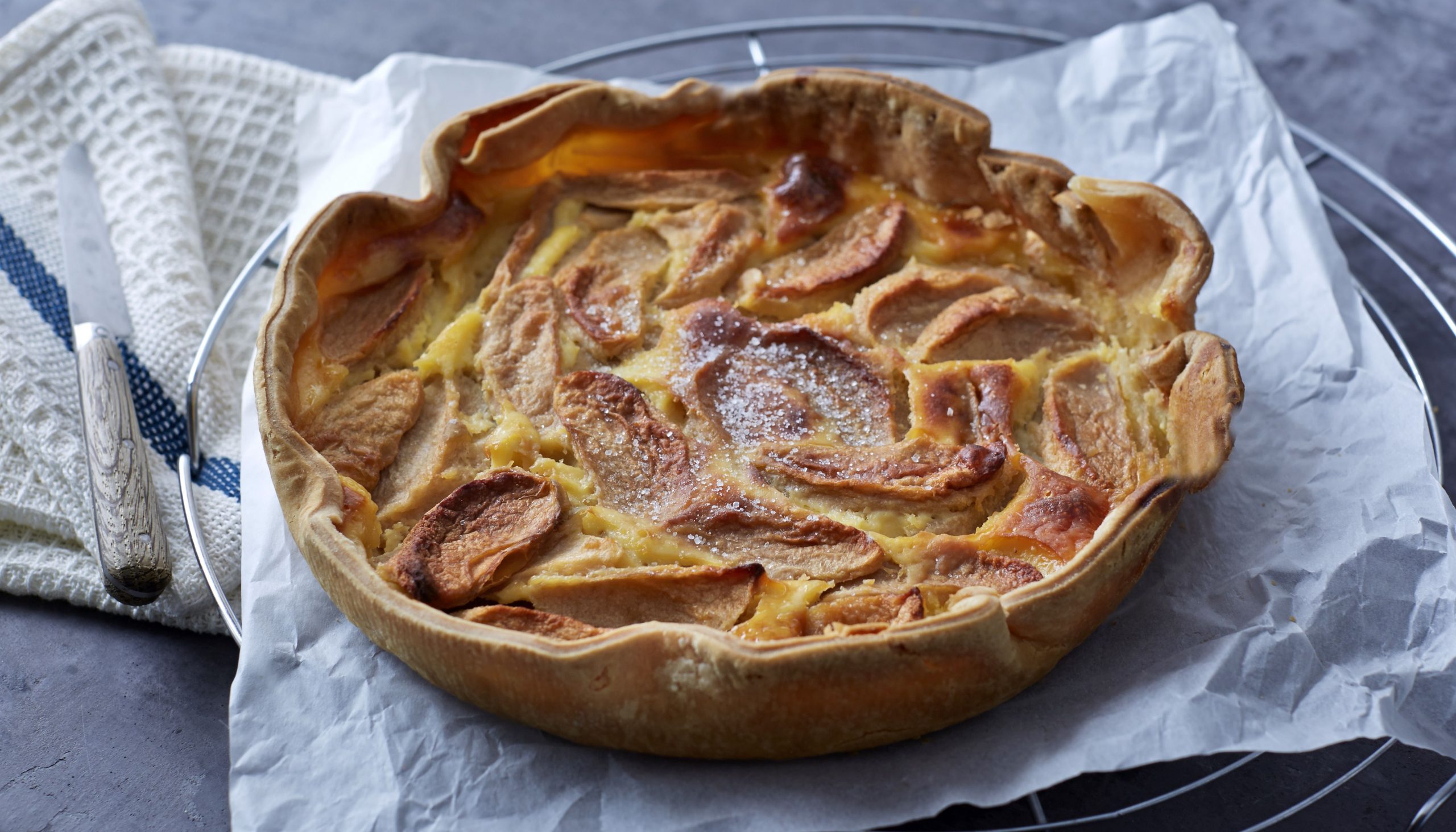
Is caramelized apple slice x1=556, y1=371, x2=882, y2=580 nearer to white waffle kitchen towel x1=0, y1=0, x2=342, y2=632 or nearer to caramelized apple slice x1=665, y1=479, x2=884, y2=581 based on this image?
caramelized apple slice x1=665, y1=479, x2=884, y2=581

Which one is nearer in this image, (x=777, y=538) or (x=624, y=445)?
(x=777, y=538)

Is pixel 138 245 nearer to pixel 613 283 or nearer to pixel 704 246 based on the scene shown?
pixel 613 283

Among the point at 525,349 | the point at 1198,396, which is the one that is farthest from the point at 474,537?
the point at 1198,396

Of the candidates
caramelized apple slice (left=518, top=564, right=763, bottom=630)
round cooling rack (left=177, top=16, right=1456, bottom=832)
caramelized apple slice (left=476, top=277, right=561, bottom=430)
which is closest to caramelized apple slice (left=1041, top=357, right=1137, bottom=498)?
round cooling rack (left=177, top=16, right=1456, bottom=832)

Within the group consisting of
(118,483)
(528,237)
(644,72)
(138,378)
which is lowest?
(644,72)

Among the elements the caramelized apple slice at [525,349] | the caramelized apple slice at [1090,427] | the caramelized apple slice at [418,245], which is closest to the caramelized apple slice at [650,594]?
the caramelized apple slice at [525,349]

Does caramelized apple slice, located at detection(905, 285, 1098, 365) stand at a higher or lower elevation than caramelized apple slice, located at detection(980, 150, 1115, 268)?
lower

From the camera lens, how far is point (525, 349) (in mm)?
2506

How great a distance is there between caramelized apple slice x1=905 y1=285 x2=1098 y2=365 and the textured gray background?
0.85 meters

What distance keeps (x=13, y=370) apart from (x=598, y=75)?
200cm

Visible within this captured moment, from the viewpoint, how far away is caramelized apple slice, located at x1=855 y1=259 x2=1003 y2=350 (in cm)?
256

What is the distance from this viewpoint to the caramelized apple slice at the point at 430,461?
2248mm

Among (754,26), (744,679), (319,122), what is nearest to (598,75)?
(754,26)

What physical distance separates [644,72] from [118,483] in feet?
7.42
